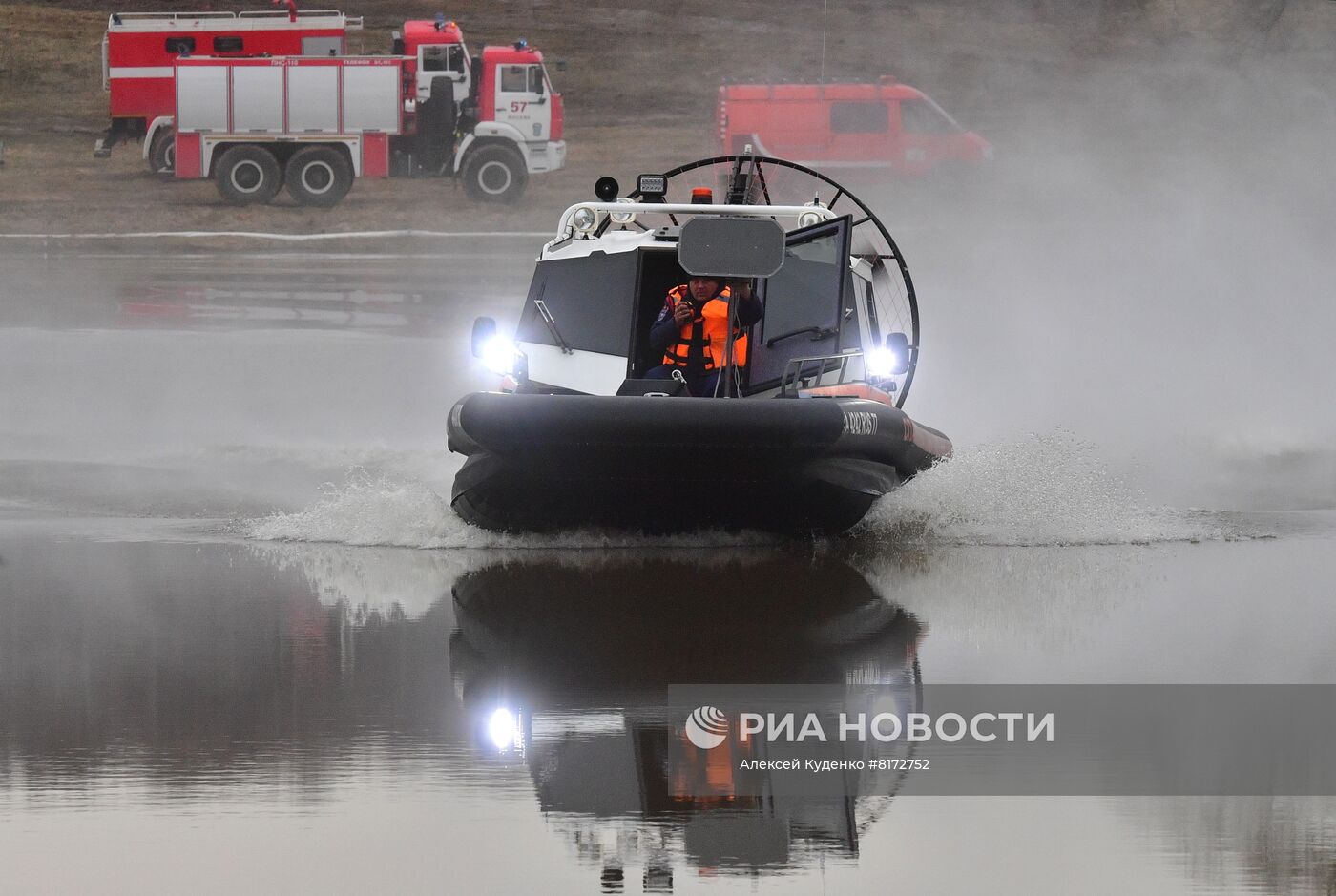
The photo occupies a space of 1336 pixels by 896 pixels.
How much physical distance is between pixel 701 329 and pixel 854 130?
62.6 ft

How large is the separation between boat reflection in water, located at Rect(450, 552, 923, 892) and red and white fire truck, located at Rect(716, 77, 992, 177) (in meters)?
19.5

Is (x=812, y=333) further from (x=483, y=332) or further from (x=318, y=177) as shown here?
(x=318, y=177)

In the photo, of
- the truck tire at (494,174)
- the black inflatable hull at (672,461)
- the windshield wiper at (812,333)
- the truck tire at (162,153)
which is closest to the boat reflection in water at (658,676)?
the black inflatable hull at (672,461)

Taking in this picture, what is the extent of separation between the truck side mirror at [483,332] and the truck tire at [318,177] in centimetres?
1743

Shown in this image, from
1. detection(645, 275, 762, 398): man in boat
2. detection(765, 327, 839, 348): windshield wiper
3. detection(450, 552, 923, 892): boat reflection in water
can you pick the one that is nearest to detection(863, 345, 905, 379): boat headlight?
detection(765, 327, 839, 348): windshield wiper

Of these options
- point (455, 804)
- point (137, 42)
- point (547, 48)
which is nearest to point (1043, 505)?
point (455, 804)

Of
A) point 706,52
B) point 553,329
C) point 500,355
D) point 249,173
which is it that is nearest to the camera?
point 553,329

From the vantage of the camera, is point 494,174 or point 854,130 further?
point 854,130

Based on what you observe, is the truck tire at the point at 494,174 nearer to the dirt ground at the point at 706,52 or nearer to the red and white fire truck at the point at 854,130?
the dirt ground at the point at 706,52

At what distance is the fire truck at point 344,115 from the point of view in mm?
25359

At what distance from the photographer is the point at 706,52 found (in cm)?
3303

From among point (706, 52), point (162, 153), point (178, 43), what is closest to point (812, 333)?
point (162, 153)

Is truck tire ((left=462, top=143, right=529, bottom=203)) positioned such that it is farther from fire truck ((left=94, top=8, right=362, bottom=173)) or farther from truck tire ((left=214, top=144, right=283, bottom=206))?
fire truck ((left=94, top=8, right=362, bottom=173))

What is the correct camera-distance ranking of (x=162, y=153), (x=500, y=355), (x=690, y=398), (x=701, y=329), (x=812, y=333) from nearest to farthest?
(x=690, y=398), (x=701, y=329), (x=812, y=333), (x=500, y=355), (x=162, y=153)
